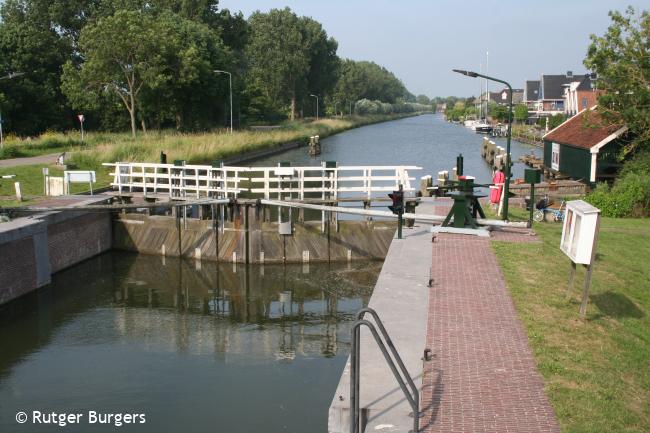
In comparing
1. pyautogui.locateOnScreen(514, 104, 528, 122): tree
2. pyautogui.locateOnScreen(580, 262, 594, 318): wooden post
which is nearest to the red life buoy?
pyautogui.locateOnScreen(580, 262, 594, 318): wooden post

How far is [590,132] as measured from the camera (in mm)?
31438

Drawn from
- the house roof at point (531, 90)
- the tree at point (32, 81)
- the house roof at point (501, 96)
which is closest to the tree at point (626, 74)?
the tree at point (32, 81)

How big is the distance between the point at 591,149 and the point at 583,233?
65.1 feet

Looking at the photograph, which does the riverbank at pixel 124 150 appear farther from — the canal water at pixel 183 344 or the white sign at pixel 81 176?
the canal water at pixel 183 344

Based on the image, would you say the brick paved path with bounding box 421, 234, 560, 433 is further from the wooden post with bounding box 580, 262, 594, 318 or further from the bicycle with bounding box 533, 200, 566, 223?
the bicycle with bounding box 533, 200, 566, 223

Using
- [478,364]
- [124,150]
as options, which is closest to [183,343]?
[478,364]

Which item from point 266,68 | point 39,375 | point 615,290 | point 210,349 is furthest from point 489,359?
point 266,68

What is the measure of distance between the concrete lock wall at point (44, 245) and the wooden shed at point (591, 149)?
19.9 metres

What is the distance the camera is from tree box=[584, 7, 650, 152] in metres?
27.2

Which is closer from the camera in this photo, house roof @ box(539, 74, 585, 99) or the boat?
the boat

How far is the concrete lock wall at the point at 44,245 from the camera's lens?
17805 mm

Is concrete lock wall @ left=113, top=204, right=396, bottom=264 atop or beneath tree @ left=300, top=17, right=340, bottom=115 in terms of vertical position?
beneath

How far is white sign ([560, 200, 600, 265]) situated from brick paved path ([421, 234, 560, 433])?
4.52 feet

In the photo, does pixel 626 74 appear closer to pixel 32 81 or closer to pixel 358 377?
pixel 358 377
